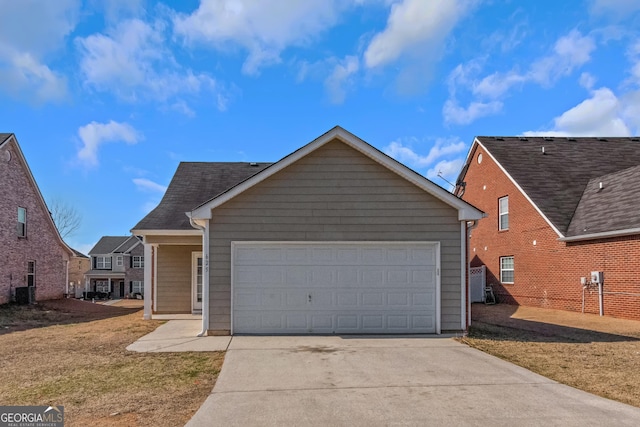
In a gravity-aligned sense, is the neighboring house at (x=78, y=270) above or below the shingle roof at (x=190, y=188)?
below

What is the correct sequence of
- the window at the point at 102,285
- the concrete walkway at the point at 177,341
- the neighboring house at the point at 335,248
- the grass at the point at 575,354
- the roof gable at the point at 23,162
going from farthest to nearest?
the window at the point at 102,285 < the roof gable at the point at 23,162 < the neighboring house at the point at 335,248 < the concrete walkway at the point at 177,341 < the grass at the point at 575,354

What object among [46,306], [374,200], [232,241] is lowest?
[46,306]

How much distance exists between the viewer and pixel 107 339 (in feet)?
35.4

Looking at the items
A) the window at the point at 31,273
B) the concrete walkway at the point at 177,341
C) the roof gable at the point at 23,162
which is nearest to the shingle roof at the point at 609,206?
the concrete walkway at the point at 177,341

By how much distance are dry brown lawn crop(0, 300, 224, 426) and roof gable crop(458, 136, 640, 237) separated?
15235 mm

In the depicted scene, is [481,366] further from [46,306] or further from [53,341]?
[46,306]

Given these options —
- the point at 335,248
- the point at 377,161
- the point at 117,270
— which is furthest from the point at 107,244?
the point at 377,161

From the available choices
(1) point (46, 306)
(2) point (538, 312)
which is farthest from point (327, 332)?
(1) point (46, 306)

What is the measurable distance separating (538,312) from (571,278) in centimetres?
173

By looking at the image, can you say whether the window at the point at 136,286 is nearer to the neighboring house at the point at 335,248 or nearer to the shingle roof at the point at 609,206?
the neighboring house at the point at 335,248

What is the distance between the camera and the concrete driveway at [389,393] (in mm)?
5262
